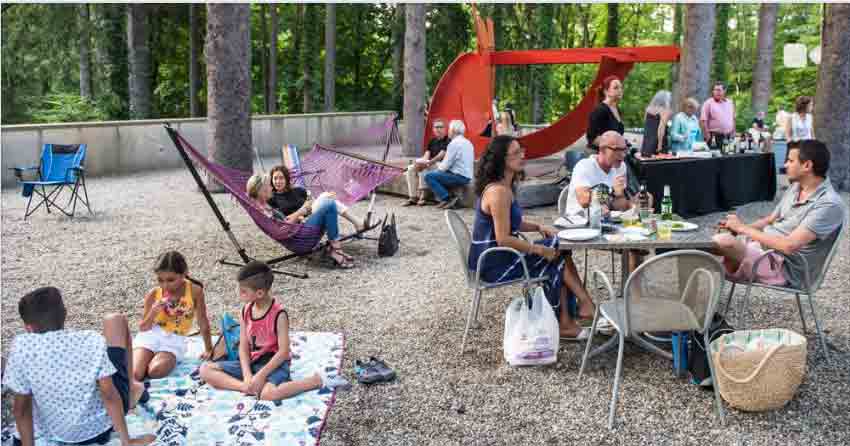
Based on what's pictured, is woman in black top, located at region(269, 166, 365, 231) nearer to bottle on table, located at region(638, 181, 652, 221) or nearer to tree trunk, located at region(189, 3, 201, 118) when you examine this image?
bottle on table, located at region(638, 181, 652, 221)

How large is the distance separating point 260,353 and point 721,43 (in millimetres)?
20181

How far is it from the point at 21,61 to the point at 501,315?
16639mm

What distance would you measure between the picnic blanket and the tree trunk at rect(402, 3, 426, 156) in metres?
8.77

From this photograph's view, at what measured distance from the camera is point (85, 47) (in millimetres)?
17359

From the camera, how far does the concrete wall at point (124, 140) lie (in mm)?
10352

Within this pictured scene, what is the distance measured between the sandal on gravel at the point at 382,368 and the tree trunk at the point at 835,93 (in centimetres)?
806

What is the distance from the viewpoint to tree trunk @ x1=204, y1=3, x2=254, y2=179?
8.60m

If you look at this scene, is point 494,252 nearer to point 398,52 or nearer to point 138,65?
point 138,65

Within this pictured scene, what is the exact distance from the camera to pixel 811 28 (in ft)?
73.7

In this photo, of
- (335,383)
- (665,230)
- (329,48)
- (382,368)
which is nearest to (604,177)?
(665,230)

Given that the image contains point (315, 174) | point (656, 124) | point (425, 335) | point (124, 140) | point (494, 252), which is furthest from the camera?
point (124, 140)

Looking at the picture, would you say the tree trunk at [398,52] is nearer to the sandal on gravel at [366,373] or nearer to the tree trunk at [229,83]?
the tree trunk at [229,83]

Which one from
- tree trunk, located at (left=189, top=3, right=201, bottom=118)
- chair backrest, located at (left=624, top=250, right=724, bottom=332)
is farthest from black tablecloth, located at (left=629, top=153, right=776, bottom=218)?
tree trunk, located at (left=189, top=3, right=201, bottom=118)

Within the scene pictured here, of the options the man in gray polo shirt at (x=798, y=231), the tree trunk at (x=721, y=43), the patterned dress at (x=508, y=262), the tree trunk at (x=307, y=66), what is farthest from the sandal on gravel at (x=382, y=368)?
the tree trunk at (x=721, y=43)
